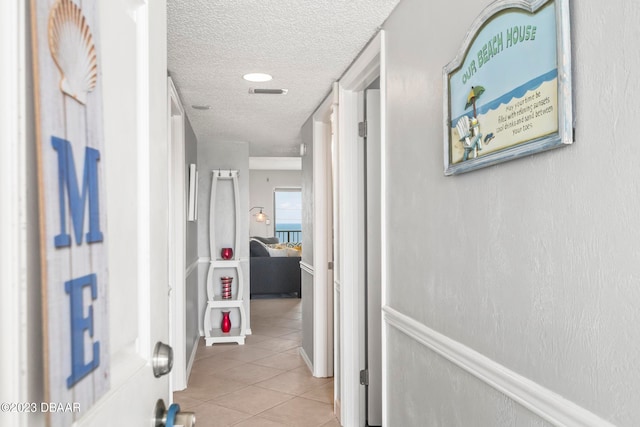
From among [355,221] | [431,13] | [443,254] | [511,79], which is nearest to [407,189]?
[443,254]

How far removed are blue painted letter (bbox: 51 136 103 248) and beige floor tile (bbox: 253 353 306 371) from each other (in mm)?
3977

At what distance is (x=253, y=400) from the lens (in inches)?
139

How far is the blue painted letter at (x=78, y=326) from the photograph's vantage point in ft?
1.59

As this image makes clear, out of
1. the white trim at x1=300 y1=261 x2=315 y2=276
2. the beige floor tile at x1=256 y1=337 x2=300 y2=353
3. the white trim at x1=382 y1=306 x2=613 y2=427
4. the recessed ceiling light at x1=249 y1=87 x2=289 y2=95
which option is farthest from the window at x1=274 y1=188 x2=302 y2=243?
the white trim at x1=382 y1=306 x2=613 y2=427

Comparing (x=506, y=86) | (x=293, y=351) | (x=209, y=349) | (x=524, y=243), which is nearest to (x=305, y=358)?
(x=293, y=351)

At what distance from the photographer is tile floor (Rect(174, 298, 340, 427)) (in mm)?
3221

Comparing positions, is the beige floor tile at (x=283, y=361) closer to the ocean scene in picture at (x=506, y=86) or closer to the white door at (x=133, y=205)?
the ocean scene in picture at (x=506, y=86)

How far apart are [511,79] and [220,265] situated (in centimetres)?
457

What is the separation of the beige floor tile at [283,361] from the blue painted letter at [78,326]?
13.0 ft

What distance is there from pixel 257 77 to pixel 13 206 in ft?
9.07

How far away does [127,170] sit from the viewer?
27.9 inches

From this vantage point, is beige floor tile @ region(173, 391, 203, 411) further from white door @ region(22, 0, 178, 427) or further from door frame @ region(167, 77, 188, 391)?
white door @ region(22, 0, 178, 427)

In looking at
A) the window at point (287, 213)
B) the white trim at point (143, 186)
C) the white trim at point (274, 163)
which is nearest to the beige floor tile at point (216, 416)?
the white trim at point (143, 186)

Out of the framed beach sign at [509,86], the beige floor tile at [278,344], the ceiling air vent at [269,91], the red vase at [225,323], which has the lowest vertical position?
the beige floor tile at [278,344]
